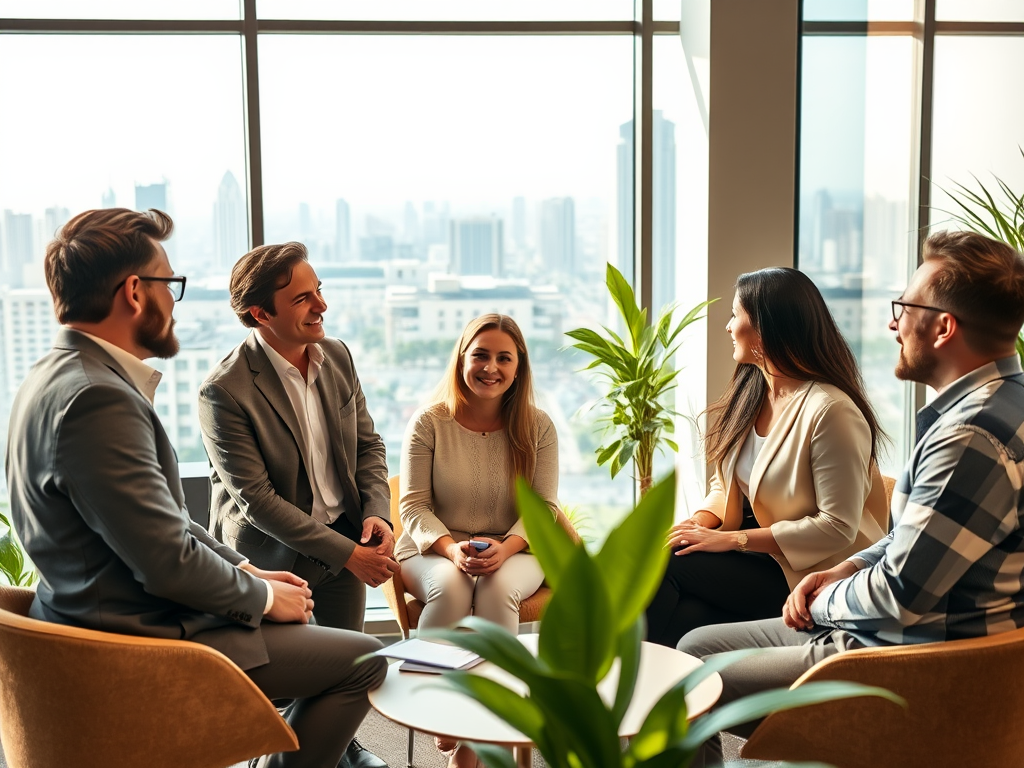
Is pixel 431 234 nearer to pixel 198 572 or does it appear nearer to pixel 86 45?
pixel 86 45

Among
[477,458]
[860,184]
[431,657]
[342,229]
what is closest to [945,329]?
[431,657]

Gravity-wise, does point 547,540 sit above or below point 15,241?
below

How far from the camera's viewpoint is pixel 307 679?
94.0 inches

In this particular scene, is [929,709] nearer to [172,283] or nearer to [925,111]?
[172,283]

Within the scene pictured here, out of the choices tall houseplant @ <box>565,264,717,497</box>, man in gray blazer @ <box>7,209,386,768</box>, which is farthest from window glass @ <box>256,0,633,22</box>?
man in gray blazer @ <box>7,209,386,768</box>

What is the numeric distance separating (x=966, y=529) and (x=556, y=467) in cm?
167

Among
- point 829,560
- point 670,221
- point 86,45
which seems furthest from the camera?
point 670,221

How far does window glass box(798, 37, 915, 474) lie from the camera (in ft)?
14.1

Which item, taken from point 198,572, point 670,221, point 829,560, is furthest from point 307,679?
point 670,221

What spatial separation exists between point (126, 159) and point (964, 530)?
3.73 meters

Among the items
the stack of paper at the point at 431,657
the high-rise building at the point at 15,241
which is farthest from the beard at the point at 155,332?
the high-rise building at the point at 15,241

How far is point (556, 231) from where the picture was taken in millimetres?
4703

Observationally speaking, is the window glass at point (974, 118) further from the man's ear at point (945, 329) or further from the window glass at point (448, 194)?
the man's ear at point (945, 329)

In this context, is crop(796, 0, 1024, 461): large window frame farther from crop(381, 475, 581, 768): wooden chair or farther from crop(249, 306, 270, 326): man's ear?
crop(249, 306, 270, 326): man's ear
